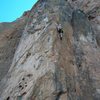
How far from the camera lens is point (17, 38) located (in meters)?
13.4

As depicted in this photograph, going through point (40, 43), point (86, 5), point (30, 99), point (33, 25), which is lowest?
point (30, 99)

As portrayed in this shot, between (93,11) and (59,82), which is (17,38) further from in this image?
(59,82)

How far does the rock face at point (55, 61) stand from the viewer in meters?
7.16

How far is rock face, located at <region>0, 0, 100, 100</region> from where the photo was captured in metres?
7.16

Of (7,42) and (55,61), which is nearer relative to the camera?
(55,61)

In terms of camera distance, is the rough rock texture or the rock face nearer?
the rock face

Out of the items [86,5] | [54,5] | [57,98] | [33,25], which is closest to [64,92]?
[57,98]

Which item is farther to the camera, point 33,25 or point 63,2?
point 63,2

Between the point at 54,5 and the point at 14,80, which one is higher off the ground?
the point at 54,5

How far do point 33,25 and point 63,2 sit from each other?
2471 mm

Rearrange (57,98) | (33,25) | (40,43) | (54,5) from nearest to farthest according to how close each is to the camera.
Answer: (57,98)
(40,43)
(33,25)
(54,5)

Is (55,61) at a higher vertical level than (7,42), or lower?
lower

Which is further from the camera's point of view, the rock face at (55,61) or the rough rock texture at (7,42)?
the rough rock texture at (7,42)

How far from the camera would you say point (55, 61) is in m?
7.70
